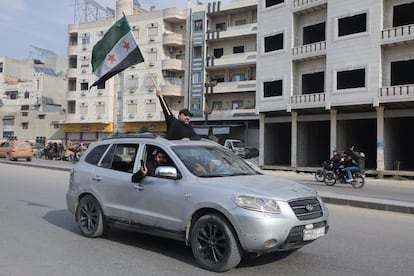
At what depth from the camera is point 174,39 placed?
50469mm

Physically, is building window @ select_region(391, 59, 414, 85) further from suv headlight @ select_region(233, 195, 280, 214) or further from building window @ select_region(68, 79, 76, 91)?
building window @ select_region(68, 79, 76, 91)

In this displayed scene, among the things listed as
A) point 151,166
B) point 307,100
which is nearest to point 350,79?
point 307,100

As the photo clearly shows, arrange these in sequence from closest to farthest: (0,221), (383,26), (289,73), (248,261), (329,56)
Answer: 1. (248,261)
2. (0,221)
3. (383,26)
4. (329,56)
5. (289,73)

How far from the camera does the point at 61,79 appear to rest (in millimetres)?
72250

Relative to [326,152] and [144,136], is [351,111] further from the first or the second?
[144,136]

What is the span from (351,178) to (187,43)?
35.2 metres

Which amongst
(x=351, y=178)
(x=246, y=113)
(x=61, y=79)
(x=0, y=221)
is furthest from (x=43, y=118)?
(x=0, y=221)

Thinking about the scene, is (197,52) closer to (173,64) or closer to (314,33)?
(173,64)

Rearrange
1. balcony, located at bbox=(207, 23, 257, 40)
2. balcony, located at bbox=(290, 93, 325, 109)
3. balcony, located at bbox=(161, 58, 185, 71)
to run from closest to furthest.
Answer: balcony, located at bbox=(290, 93, 325, 109) < balcony, located at bbox=(207, 23, 257, 40) < balcony, located at bbox=(161, 58, 185, 71)

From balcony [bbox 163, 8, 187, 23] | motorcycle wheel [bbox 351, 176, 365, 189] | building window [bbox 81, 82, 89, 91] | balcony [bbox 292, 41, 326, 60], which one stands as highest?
balcony [bbox 163, 8, 187, 23]

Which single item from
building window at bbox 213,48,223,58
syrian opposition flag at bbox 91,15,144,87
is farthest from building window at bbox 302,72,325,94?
syrian opposition flag at bbox 91,15,144,87

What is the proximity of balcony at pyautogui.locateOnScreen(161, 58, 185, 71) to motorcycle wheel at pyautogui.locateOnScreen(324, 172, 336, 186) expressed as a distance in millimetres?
33216

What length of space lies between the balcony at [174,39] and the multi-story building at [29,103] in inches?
808

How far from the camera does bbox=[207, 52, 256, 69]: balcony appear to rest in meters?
45.0
